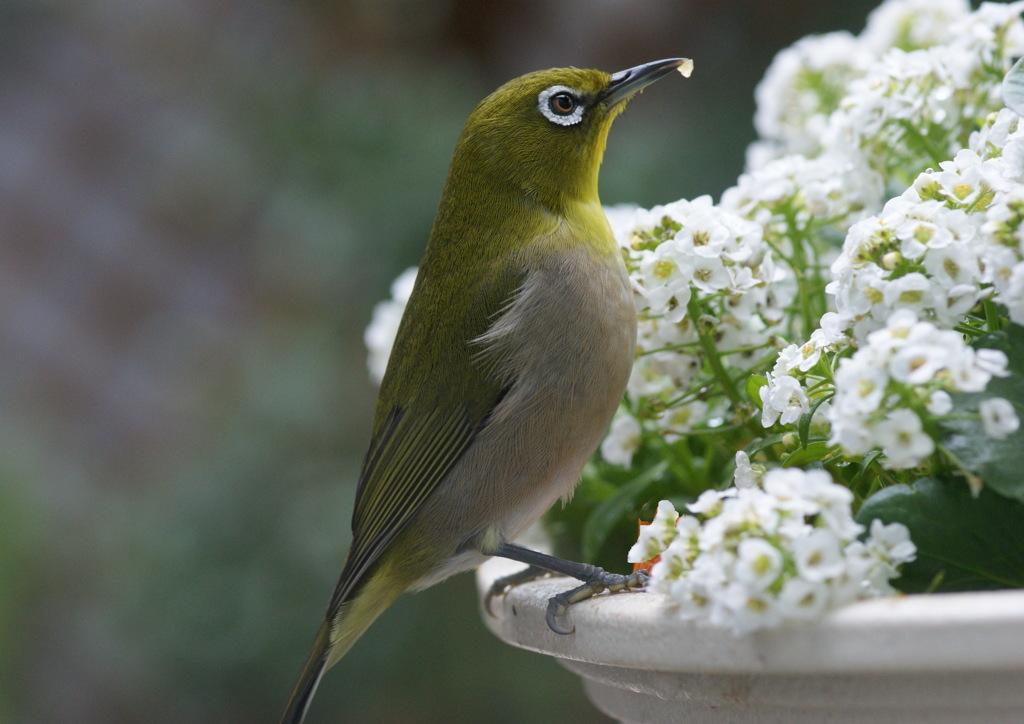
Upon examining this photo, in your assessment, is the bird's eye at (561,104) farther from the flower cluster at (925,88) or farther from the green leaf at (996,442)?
the green leaf at (996,442)

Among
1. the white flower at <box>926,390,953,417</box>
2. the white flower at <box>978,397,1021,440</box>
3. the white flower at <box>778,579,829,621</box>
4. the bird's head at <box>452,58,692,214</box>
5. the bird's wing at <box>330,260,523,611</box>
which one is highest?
the bird's head at <box>452,58,692,214</box>

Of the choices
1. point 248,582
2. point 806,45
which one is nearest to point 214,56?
point 248,582

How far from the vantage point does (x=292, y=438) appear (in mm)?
3234

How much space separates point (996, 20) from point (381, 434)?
1.03m

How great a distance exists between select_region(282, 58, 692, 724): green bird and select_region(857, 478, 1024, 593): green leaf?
0.42 metres

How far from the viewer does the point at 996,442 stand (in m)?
0.76

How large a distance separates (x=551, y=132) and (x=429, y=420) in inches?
19.5

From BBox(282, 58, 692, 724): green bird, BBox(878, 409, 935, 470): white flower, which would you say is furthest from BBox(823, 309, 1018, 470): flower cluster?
BBox(282, 58, 692, 724): green bird

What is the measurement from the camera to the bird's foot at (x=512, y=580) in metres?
1.35

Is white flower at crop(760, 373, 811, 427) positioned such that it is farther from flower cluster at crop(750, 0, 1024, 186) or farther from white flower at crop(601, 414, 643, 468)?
flower cluster at crop(750, 0, 1024, 186)

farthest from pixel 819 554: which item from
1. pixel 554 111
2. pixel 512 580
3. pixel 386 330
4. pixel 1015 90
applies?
pixel 386 330

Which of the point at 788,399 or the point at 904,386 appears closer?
the point at 904,386

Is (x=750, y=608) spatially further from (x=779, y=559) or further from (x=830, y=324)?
(x=830, y=324)

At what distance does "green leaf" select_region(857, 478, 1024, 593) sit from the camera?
2.62 feet
